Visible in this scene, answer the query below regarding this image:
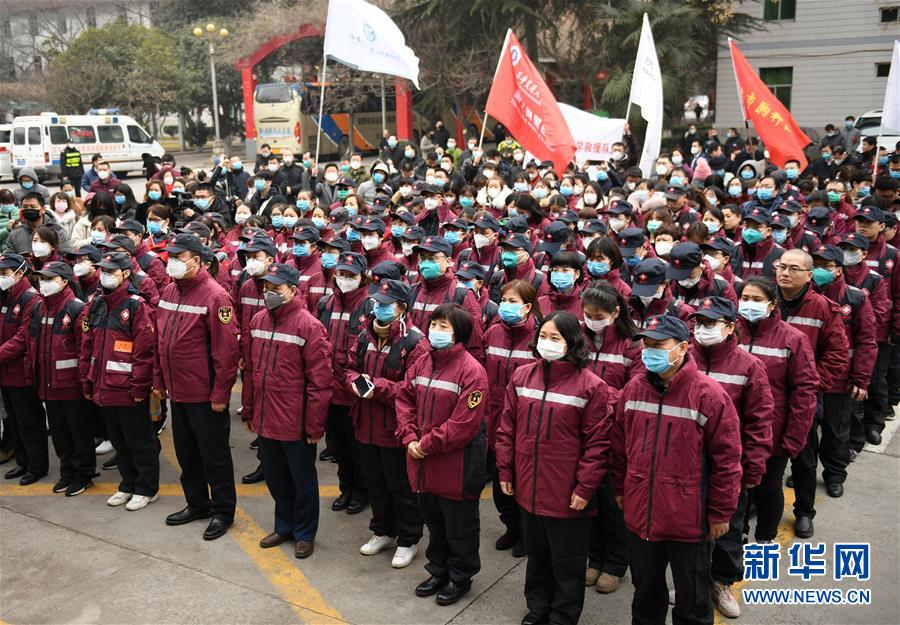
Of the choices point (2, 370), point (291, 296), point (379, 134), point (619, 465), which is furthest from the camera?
point (379, 134)

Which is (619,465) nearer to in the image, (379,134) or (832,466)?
(832,466)

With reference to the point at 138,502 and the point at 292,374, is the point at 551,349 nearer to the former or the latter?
the point at 292,374

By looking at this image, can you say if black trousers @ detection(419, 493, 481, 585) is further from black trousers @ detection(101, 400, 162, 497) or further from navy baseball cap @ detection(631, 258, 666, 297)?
black trousers @ detection(101, 400, 162, 497)

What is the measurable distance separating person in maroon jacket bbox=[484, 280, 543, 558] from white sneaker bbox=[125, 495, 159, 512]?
2834mm

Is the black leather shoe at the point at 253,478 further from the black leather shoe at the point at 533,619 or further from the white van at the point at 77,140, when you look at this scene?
the white van at the point at 77,140

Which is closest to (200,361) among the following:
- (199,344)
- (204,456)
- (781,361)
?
(199,344)

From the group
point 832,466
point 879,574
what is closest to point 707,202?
point 832,466

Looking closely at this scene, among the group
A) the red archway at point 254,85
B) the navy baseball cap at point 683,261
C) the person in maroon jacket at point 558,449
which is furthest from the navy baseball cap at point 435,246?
the red archway at point 254,85

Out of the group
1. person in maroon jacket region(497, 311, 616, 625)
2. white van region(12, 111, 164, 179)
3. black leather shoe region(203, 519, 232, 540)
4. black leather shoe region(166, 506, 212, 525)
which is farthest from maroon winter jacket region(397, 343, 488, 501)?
white van region(12, 111, 164, 179)

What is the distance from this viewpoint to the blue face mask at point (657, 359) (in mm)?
4262

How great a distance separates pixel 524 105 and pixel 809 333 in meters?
7.34

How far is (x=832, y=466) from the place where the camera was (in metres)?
6.48

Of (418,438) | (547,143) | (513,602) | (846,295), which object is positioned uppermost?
(547,143)

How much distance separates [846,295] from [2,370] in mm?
6720
